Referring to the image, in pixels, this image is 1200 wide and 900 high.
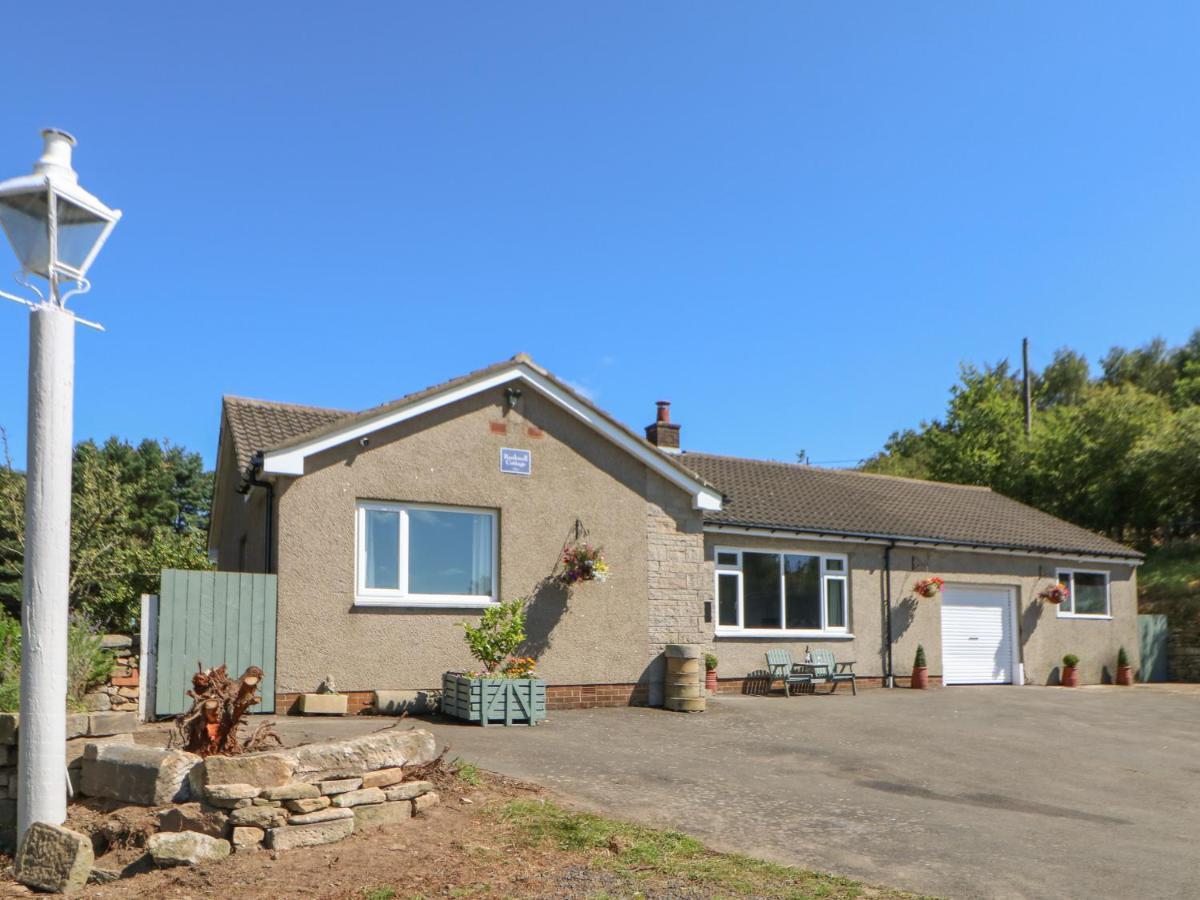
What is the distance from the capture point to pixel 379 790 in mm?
7078

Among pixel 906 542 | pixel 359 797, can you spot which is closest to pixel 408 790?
pixel 359 797

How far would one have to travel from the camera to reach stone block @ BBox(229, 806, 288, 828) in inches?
257

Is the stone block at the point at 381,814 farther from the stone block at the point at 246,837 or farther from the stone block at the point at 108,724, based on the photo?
the stone block at the point at 108,724

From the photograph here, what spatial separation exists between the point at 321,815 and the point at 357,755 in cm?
43

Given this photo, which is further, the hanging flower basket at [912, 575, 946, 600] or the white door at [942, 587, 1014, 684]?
the white door at [942, 587, 1014, 684]

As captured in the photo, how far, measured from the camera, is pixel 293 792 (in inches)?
262

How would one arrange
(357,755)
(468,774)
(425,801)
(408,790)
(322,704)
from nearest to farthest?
1. (357,755)
2. (408,790)
3. (425,801)
4. (468,774)
5. (322,704)

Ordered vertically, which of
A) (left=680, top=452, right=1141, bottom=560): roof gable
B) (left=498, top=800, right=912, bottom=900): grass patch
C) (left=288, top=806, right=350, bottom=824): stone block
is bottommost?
(left=498, top=800, right=912, bottom=900): grass patch

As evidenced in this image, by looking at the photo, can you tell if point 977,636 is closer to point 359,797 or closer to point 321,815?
point 359,797

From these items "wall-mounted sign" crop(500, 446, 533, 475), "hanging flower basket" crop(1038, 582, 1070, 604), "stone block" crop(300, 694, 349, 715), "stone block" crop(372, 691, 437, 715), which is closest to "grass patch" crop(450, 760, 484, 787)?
"stone block" crop(300, 694, 349, 715)

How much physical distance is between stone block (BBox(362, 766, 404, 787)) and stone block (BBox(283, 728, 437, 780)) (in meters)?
0.03

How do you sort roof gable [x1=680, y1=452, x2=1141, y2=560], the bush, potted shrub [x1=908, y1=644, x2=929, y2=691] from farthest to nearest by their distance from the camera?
1. potted shrub [x1=908, y1=644, x2=929, y2=691]
2. roof gable [x1=680, y1=452, x2=1141, y2=560]
3. the bush

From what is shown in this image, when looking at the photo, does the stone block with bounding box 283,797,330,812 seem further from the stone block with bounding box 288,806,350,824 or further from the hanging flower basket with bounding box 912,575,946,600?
the hanging flower basket with bounding box 912,575,946,600

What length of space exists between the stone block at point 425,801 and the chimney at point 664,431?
13374mm
